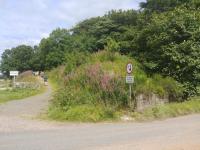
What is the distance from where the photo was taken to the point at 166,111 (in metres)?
21.5

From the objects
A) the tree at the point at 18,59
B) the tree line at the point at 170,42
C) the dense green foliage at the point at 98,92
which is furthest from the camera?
the tree at the point at 18,59

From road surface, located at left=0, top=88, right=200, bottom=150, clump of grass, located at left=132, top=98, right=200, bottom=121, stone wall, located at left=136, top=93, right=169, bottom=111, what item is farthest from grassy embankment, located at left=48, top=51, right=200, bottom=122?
road surface, located at left=0, top=88, right=200, bottom=150

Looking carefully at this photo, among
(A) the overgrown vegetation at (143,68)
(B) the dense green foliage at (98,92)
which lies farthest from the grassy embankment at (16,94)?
(B) the dense green foliage at (98,92)

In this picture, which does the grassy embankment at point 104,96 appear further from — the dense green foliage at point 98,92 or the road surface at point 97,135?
the road surface at point 97,135

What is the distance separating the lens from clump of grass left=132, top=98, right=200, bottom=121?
67.4ft

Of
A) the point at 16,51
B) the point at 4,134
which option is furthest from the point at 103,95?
the point at 16,51

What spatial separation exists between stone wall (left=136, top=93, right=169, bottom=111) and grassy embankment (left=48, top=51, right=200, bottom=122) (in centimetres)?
23

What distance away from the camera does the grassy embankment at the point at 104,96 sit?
66.2 feet

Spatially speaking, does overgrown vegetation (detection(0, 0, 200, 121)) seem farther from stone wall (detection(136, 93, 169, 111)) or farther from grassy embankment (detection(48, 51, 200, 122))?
stone wall (detection(136, 93, 169, 111))

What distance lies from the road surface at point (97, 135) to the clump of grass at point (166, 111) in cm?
90

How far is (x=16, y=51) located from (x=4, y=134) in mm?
110699

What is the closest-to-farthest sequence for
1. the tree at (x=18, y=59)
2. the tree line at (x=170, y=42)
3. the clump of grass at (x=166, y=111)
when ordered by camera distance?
the clump of grass at (x=166, y=111), the tree line at (x=170, y=42), the tree at (x=18, y=59)

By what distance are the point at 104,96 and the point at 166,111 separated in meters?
3.23

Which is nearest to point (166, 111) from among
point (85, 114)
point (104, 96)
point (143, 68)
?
point (104, 96)
